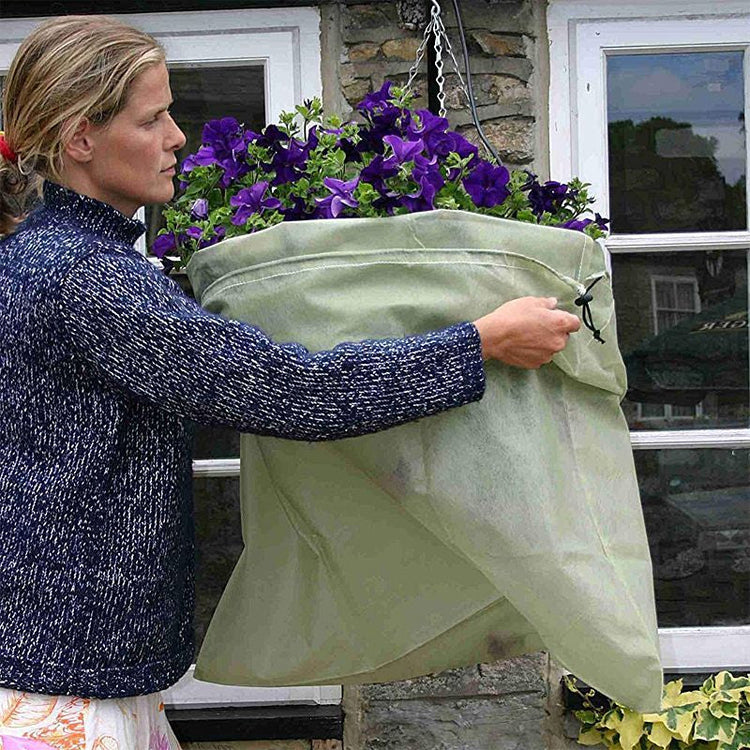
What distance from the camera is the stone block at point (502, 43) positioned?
2.54 m

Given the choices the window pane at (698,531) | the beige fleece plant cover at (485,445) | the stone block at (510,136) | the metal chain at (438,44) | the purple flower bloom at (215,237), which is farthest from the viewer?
the window pane at (698,531)

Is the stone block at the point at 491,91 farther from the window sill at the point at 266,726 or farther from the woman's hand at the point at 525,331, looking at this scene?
the window sill at the point at 266,726

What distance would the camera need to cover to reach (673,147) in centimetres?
263

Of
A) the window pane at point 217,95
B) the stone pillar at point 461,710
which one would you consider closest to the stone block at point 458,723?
the stone pillar at point 461,710

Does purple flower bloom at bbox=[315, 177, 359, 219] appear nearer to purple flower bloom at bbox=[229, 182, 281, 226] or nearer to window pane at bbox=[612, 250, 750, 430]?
purple flower bloom at bbox=[229, 182, 281, 226]

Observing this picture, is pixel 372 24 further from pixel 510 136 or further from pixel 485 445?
pixel 485 445

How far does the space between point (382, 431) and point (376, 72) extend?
4.07ft

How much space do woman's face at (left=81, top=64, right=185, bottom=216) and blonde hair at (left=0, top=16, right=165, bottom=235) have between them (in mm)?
16

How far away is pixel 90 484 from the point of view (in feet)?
4.96

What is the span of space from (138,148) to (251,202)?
0.17m

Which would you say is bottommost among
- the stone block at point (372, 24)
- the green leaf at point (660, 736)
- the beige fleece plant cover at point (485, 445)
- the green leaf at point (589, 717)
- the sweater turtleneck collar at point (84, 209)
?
the green leaf at point (660, 736)

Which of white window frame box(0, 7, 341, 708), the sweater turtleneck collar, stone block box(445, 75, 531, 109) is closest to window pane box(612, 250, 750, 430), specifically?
stone block box(445, 75, 531, 109)

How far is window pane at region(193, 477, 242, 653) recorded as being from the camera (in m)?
2.66

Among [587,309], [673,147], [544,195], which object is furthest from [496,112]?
[587,309]
